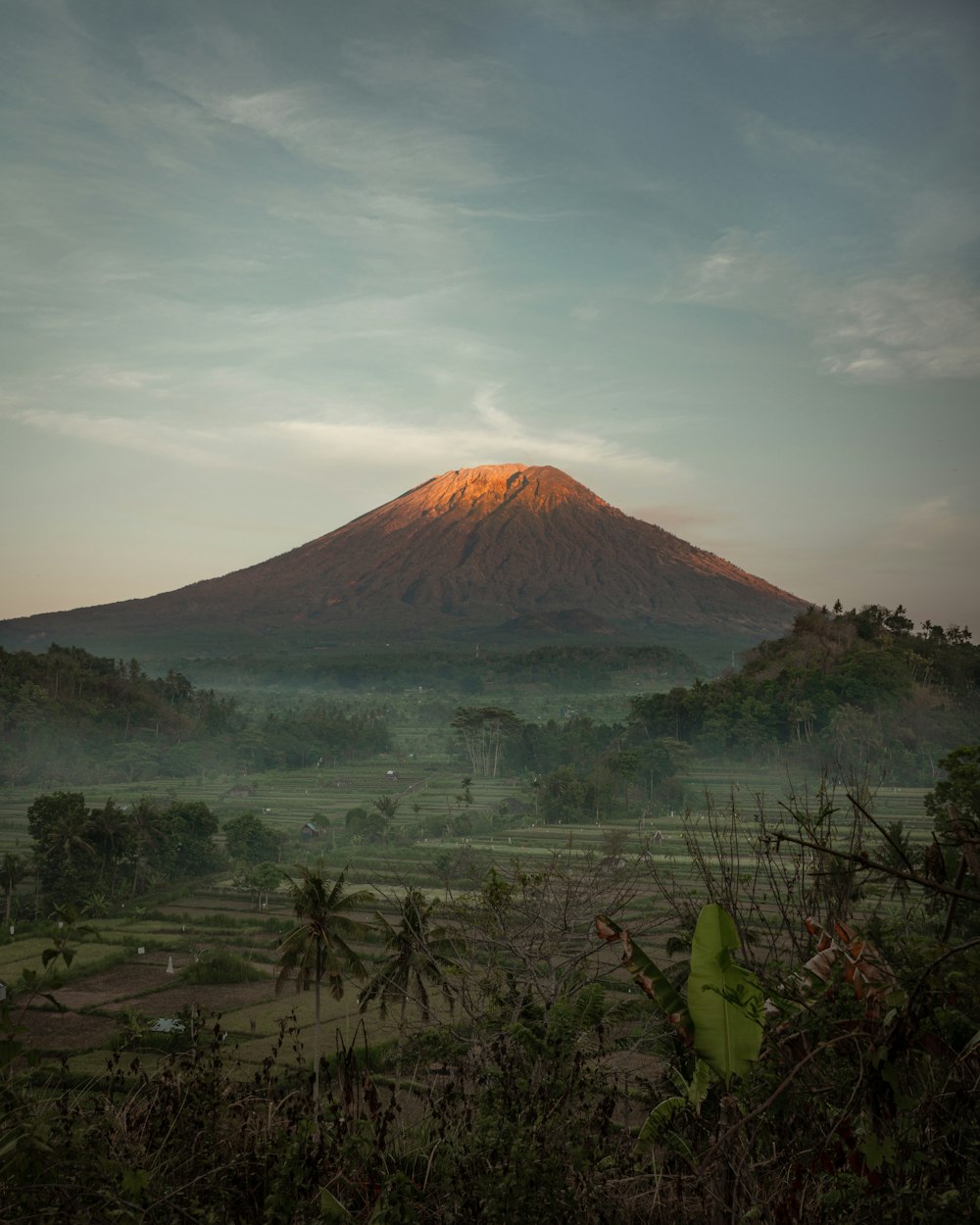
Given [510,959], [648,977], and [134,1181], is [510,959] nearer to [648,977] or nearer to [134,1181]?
[648,977]

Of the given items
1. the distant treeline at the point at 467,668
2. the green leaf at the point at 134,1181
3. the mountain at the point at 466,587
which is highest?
the mountain at the point at 466,587

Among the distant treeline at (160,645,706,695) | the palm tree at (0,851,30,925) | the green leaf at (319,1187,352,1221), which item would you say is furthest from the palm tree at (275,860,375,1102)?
the distant treeline at (160,645,706,695)

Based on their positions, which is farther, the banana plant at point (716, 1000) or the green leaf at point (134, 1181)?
the banana plant at point (716, 1000)

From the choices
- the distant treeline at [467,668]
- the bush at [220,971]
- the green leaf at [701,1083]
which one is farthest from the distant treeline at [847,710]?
the green leaf at [701,1083]

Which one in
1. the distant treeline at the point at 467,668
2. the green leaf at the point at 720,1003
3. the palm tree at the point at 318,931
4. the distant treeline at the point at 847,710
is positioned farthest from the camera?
the distant treeline at the point at 467,668

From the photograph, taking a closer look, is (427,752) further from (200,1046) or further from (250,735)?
(200,1046)

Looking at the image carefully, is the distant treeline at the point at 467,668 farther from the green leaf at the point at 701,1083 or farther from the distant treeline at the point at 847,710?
the green leaf at the point at 701,1083

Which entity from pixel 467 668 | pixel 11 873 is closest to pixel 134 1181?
pixel 11 873

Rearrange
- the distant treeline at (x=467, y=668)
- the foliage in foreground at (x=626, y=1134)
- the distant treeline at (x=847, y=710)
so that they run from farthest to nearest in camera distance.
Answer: the distant treeline at (x=467, y=668)
the distant treeline at (x=847, y=710)
the foliage in foreground at (x=626, y=1134)
